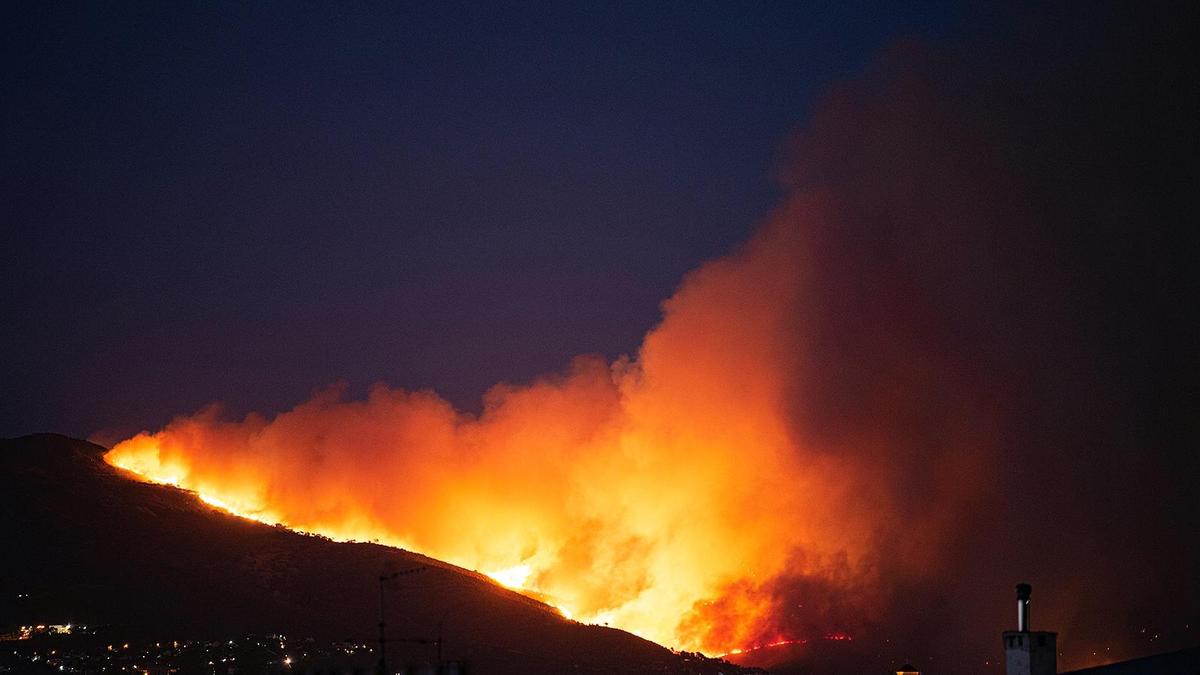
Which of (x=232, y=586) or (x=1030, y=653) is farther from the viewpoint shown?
(x=232, y=586)

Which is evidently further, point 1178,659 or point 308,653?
point 308,653

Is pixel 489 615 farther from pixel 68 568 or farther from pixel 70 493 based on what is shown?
pixel 70 493

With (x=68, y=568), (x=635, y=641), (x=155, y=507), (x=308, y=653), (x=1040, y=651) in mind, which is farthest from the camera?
(x=155, y=507)

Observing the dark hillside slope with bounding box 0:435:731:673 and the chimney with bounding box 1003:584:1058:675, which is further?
the dark hillside slope with bounding box 0:435:731:673

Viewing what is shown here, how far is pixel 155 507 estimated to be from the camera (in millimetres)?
154250

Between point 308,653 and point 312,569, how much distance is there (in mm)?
19435

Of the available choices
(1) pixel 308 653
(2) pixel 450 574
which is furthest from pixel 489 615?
(1) pixel 308 653

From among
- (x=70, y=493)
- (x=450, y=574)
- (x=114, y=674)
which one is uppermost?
(x=70, y=493)

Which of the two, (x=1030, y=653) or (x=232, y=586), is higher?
(x=232, y=586)

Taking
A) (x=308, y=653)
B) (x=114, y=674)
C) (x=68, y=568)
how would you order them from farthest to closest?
1. (x=68, y=568)
2. (x=308, y=653)
3. (x=114, y=674)

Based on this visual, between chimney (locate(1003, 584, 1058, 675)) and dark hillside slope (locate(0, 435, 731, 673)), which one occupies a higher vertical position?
dark hillside slope (locate(0, 435, 731, 673))

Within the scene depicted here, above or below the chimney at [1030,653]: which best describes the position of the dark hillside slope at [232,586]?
above

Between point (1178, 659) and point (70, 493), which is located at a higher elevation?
point (70, 493)

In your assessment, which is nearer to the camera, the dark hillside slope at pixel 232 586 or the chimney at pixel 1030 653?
the chimney at pixel 1030 653
